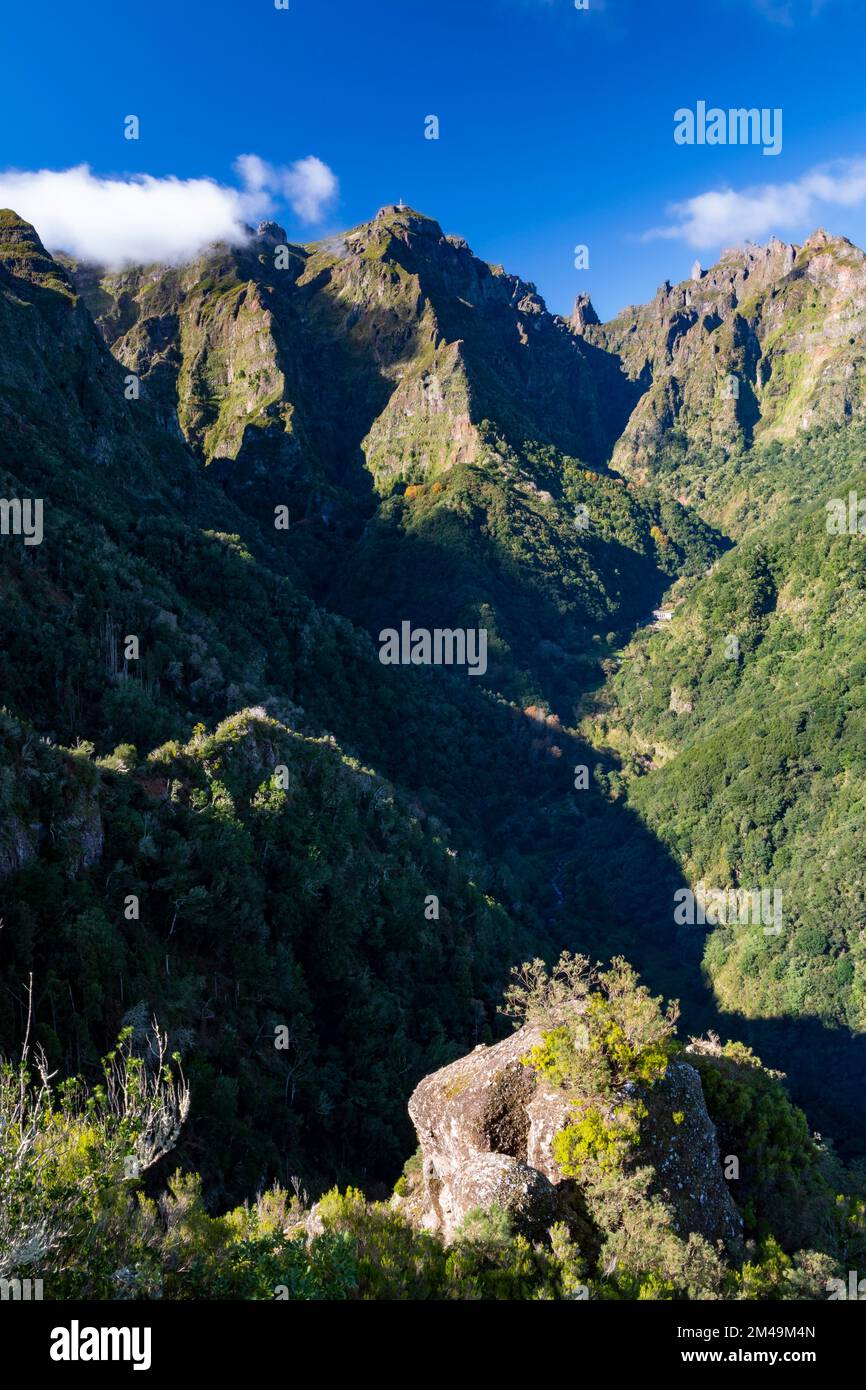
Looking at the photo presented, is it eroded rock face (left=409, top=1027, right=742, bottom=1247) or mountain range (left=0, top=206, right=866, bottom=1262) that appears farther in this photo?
mountain range (left=0, top=206, right=866, bottom=1262)

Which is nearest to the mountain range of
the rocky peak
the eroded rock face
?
the rocky peak

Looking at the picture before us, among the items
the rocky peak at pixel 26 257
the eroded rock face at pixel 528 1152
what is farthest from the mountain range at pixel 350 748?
the eroded rock face at pixel 528 1152

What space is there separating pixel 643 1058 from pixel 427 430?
648 feet

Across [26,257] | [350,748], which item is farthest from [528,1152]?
[26,257]

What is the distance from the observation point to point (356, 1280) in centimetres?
1130

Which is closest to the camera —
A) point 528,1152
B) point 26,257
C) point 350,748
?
point 528,1152

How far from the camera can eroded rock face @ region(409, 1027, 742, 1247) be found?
1333cm

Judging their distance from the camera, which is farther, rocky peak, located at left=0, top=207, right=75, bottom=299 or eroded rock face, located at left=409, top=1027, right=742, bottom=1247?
rocky peak, located at left=0, top=207, right=75, bottom=299

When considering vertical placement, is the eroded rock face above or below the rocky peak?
below

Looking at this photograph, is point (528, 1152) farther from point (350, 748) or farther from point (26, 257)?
point (26, 257)

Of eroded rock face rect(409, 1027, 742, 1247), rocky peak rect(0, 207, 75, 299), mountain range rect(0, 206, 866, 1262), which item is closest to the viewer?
eroded rock face rect(409, 1027, 742, 1247)

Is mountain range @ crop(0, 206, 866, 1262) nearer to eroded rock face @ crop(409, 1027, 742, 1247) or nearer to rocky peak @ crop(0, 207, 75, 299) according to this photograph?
rocky peak @ crop(0, 207, 75, 299)

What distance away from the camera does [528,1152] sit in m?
14.8

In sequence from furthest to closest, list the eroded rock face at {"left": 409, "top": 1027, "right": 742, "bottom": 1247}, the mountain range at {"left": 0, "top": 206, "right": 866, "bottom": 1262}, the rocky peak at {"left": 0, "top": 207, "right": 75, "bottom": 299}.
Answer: the rocky peak at {"left": 0, "top": 207, "right": 75, "bottom": 299}
the mountain range at {"left": 0, "top": 206, "right": 866, "bottom": 1262}
the eroded rock face at {"left": 409, "top": 1027, "right": 742, "bottom": 1247}
